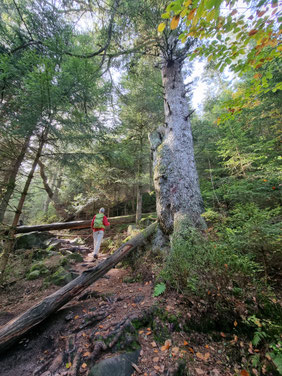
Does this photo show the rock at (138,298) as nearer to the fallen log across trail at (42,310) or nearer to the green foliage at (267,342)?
the fallen log across trail at (42,310)

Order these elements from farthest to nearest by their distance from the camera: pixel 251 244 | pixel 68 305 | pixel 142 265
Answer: pixel 142 265 → pixel 68 305 → pixel 251 244

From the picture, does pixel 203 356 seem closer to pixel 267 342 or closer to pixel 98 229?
pixel 267 342

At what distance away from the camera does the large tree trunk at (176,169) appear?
4297 mm

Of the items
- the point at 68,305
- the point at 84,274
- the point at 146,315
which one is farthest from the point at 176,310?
the point at 68,305

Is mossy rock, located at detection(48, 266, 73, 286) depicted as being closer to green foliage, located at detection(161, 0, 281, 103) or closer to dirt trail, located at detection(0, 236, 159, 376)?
dirt trail, located at detection(0, 236, 159, 376)

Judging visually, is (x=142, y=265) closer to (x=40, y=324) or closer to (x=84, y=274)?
(x=84, y=274)

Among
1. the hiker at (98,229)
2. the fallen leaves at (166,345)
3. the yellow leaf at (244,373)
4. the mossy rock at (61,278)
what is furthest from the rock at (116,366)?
the hiker at (98,229)

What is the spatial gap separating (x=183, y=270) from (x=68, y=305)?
8.67 feet

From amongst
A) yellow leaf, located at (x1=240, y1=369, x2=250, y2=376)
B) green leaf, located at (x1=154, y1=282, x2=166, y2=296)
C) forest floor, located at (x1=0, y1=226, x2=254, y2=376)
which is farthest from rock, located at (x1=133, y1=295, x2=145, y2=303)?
yellow leaf, located at (x1=240, y1=369, x2=250, y2=376)

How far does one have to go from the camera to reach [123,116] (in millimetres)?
10555

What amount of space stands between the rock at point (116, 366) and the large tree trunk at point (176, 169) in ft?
9.12

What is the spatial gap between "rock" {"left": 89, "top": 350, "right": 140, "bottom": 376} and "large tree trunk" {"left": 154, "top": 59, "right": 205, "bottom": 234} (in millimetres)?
2778

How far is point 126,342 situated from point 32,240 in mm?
7908

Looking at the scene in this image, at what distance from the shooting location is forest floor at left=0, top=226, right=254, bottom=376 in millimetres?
1783
